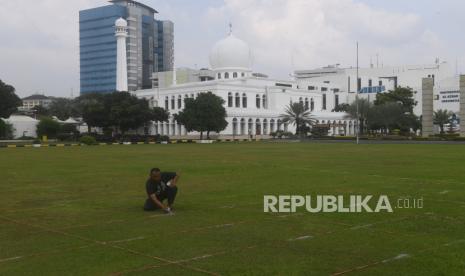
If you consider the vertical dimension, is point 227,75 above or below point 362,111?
above

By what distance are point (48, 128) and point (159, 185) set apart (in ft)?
246

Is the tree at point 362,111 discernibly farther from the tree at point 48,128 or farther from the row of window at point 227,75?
the tree at point 48,128

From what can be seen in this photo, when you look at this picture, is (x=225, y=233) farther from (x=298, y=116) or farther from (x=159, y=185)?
(x=298, y=116)

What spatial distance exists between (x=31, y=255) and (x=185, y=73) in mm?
145947

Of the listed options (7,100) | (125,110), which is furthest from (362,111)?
(7,100)

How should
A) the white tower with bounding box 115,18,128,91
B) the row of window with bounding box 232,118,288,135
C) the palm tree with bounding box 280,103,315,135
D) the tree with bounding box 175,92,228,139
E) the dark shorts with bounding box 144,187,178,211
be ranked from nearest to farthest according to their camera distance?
the dark shorts with bounding box 144,187,178,211 → the tree with bounding box 175,92,228,139 → the palm tree with bounding box 280,103,315,135 → the row of window with bounding box 232,118,288,135 → the white tower with bounding box 115,18,128,91

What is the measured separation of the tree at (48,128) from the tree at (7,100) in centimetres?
461

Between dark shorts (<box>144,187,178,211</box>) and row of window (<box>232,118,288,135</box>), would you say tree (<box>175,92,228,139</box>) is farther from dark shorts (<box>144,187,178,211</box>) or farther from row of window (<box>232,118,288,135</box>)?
dark shorts (<box>144,187,178,211</box>)

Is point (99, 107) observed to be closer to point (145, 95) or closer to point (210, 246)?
point (145, 95)

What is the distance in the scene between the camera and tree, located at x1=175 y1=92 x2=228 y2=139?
3051 inches

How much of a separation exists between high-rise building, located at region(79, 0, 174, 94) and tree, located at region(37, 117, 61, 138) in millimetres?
77335

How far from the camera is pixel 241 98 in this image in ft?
337

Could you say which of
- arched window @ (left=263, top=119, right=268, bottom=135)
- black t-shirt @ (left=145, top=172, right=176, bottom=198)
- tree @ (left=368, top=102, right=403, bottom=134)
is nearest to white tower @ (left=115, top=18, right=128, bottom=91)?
arched window @ (left=263, top=119, right=268, bottom=135)

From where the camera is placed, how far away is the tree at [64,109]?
11544 cm
